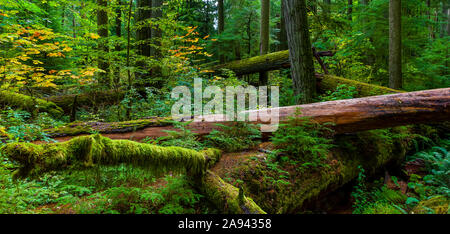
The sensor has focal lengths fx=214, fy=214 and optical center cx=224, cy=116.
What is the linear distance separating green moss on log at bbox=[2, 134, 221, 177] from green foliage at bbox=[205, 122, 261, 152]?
1487mm

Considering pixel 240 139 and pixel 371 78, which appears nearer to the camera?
pixel 240 139

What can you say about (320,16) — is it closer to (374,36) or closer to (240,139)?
(374,36)

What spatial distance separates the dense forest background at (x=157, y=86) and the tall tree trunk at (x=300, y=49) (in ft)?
0.13

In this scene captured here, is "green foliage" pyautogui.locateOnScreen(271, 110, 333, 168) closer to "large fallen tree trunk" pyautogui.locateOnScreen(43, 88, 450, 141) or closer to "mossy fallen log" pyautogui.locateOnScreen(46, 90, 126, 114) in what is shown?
"large fallen tree trunk" pyautogui.locateOnScreen(43, 88, 450, 141)

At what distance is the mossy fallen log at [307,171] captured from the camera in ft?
10.6

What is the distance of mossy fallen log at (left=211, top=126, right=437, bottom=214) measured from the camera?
3232 millimetres

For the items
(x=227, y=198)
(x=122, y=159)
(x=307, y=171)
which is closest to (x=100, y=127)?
(x=122, y=159)

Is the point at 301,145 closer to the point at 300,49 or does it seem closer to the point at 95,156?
the point at 95,156

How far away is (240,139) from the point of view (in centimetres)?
439

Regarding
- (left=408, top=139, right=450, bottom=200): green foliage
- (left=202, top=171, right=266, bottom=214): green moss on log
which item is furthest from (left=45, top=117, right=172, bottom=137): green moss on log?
(left=408, top=139, right=450, bottom=200): green foliage

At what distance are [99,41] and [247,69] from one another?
21.2ft

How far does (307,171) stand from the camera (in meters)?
3.79

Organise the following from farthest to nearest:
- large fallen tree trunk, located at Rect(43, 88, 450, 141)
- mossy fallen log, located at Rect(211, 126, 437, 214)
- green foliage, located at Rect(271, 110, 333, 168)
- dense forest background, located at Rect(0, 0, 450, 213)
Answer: large fallen tree trunk, located at Rect(43, 88, 450, 141)
green foliage, located at Rect(271, 110, 333, 168)
mossy fallen log, located at Rect(211, 126, 437, 214)
dense forest background, located at Rect(0, 0, 450, 213)
